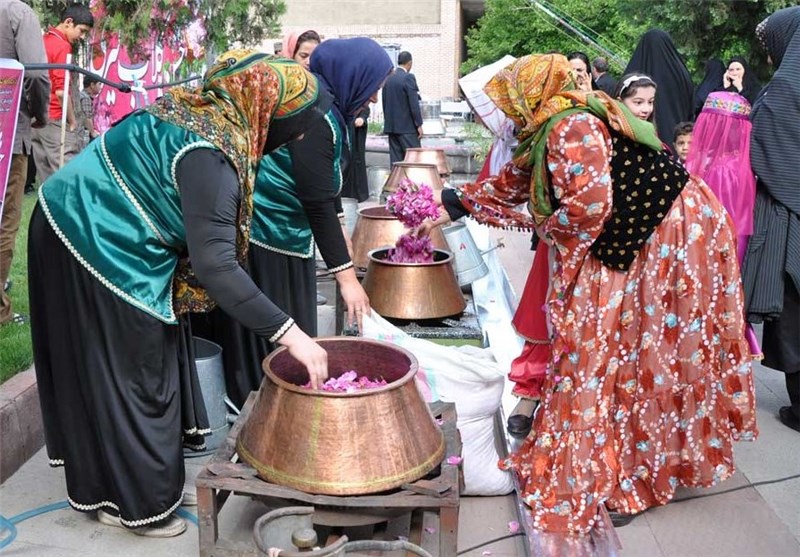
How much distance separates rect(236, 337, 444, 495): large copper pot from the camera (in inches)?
84.2

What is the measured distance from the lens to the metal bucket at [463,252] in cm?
478

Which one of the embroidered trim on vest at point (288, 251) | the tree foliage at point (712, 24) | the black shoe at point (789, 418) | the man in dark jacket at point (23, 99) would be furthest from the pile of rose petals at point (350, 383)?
the tree foliage at point (712, 24)

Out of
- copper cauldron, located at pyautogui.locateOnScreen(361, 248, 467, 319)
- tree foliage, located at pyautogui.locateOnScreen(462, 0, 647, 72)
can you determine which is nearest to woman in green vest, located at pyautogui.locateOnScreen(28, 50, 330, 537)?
copper cauldron, located at pyautogui.locateOnScreen(361, 248, 467, 319)

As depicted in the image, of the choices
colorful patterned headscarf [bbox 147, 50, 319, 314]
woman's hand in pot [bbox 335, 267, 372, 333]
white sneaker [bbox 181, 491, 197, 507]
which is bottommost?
white sneaker [bbox 181, 491, 197, 507]

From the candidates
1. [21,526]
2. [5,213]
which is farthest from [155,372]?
[5,213]

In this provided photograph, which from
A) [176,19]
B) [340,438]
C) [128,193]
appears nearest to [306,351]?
[340,438]

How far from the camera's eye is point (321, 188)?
9.90 feet

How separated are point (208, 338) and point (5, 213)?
5.80ft

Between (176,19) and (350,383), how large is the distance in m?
3.70

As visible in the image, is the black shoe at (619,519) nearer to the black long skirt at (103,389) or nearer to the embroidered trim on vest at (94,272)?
the black long skirt at (103,389)

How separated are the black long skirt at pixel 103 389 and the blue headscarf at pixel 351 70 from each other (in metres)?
1.44

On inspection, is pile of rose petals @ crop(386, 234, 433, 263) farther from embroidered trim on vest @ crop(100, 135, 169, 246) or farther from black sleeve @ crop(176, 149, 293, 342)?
black sleeve @ crop(176, 149, 293, 342)

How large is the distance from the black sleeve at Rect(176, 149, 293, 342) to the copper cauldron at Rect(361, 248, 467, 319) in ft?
5.41

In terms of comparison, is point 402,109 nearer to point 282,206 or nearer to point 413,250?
point 413,250
